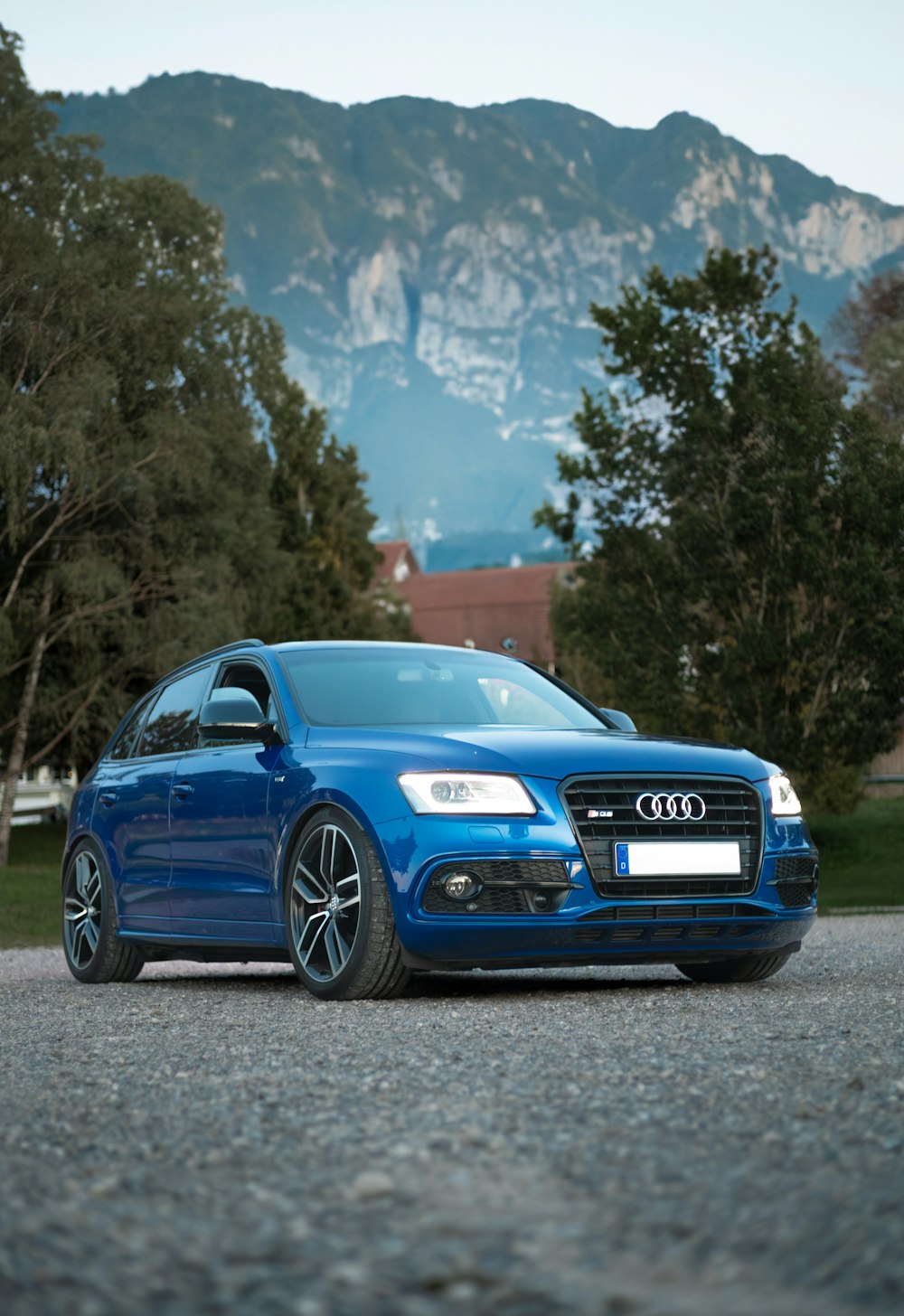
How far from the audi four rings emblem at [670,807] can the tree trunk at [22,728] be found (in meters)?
27.5

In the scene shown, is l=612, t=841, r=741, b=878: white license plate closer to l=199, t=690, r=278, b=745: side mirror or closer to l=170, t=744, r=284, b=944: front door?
l=170, t=744, r=284, b=944: front door

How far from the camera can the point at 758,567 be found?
81.7 ft

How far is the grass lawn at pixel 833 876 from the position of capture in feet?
67.9

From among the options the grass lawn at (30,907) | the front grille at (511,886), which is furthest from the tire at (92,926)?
the grass lawn at (30,907)

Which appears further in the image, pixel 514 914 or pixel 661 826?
pixel 661 826

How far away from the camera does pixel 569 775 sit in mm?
7738

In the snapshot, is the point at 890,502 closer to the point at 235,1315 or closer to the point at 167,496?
the point at 167,496

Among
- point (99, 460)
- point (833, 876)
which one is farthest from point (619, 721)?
point (99, 460)

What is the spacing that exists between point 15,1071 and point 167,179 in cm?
4053

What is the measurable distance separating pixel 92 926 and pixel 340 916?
289cm

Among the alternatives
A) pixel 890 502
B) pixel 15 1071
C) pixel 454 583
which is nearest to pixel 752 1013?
pixel 15 1071

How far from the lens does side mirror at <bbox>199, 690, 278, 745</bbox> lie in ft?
28.1

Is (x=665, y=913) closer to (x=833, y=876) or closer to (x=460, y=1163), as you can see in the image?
(x=460, y=1163)

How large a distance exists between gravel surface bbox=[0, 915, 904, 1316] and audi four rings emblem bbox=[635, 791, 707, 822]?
37.0 inches
